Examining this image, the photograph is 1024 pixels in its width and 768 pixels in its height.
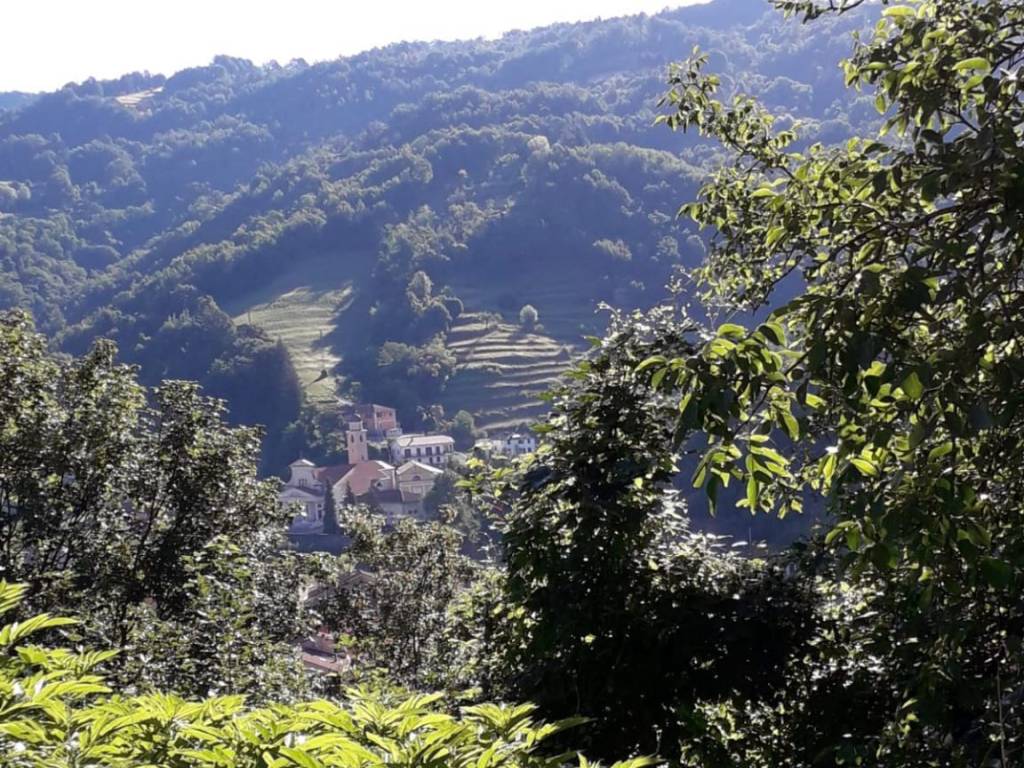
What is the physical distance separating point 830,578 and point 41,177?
17566cm

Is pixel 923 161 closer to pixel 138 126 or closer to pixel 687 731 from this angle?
pixel 687 731

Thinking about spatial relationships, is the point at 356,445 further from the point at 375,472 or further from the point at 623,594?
the point at 623,594

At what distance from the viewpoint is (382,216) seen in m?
117

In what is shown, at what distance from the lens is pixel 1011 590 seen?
2.64 metres

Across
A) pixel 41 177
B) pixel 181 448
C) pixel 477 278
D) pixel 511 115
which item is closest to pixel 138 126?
pixel 41 177

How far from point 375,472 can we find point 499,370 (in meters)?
18.4

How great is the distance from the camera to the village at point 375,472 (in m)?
58.9

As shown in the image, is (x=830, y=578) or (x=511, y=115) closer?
(x=830, y=578)

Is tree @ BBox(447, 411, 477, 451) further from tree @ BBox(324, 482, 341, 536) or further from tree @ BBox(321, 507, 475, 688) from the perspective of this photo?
tree @ BBox(321, 507, 475, 688)

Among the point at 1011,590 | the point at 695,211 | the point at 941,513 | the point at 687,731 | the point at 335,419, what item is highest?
the point at 695,211

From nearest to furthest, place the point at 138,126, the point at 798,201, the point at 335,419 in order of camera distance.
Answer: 1. the point at 798,201
2. the point at 335,419
3. the point at 138,126

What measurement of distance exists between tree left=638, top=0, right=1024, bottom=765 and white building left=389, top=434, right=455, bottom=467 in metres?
64.5

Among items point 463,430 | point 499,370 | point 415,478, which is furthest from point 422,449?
point 499,370

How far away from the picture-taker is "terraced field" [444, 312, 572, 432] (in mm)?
72812
